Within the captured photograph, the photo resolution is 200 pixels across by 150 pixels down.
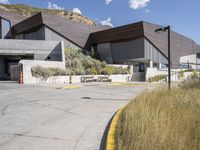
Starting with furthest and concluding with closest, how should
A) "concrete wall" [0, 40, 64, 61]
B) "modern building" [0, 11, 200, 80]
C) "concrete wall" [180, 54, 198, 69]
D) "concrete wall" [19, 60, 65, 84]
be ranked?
"concrete wall" [180, 54, 198, 69] < "modern building" [0, 11, 200, 80] < "concrete wall" [0, 40, 64, 61] < "concrete wall" [19, 60, 65, 84]

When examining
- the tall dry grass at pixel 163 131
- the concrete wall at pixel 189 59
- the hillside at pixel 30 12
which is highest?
the hillside at pixel 30 12

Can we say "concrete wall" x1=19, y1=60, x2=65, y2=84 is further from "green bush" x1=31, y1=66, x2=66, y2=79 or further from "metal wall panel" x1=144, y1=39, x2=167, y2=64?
"metal wall panel" x1=144, y1=39, x2=167, y2=64

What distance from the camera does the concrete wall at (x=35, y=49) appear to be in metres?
38.8

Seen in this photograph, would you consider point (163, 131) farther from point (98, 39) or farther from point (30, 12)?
point (30, 12)

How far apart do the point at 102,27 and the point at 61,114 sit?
54924mm

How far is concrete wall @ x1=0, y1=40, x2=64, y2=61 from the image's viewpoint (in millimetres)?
38844

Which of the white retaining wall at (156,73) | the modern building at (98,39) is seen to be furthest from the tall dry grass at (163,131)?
the white retaining wall at (156,73)

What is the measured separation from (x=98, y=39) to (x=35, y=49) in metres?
18.6

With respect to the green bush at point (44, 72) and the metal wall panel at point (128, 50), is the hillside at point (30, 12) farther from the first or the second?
the green bush at point (44, 72)

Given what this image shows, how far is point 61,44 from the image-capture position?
132ft

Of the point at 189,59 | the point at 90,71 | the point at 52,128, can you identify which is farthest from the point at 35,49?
the point at 189,59

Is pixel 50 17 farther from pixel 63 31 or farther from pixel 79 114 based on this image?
pixel 79 114

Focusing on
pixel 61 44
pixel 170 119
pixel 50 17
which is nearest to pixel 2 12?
pixel 50 17

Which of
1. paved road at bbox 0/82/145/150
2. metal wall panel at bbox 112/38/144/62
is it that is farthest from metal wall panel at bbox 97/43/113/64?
paved road at bbox 0/82/145/150
